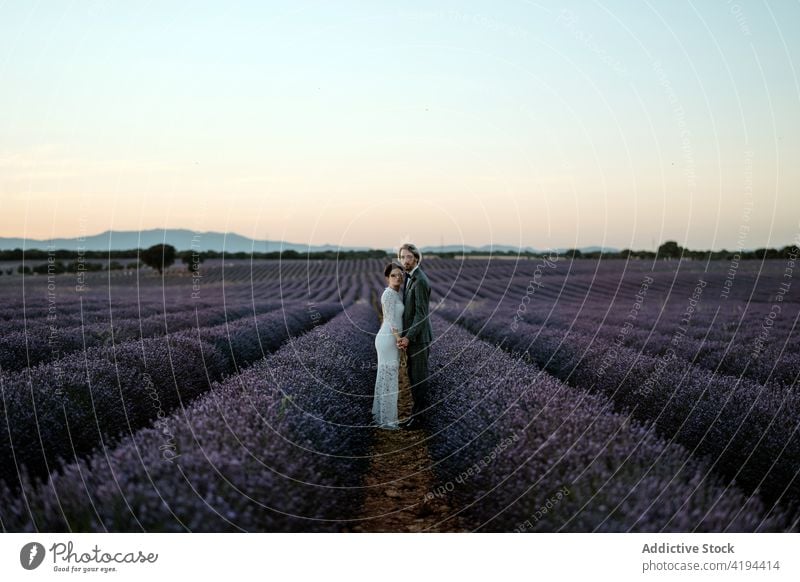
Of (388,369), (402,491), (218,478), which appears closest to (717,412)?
(402,491)

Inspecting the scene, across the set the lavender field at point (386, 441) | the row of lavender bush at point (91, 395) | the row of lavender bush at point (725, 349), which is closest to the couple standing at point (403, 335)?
the lavender field at point (386, 441)

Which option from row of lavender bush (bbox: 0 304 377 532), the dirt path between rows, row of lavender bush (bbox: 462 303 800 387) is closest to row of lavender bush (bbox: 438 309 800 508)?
row of lavender bush (bbox: 462 303 800 387)

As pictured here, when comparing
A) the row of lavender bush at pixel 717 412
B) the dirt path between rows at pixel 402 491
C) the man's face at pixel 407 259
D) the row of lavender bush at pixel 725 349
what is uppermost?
the man's face at pixel 407 259

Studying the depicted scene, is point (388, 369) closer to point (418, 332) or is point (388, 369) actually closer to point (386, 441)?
point (418, 332)

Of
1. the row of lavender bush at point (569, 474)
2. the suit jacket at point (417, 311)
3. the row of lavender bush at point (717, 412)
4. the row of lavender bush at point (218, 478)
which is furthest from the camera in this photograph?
the suit jacket at point (417, 311)

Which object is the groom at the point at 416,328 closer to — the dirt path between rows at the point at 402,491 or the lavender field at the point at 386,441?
the lavender field at the point at 386,441

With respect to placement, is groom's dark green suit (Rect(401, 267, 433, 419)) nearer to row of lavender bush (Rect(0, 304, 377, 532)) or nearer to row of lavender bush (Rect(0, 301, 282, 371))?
row of lavender bush (Rect(0, 304, 377, 532))

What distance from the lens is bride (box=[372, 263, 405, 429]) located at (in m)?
6.05

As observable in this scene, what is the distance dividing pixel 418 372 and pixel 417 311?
78 cm

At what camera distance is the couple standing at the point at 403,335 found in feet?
19.7

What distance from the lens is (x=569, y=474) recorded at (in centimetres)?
324

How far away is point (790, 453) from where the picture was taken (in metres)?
4.10

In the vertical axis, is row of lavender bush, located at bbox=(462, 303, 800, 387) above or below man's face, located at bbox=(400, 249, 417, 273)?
below
